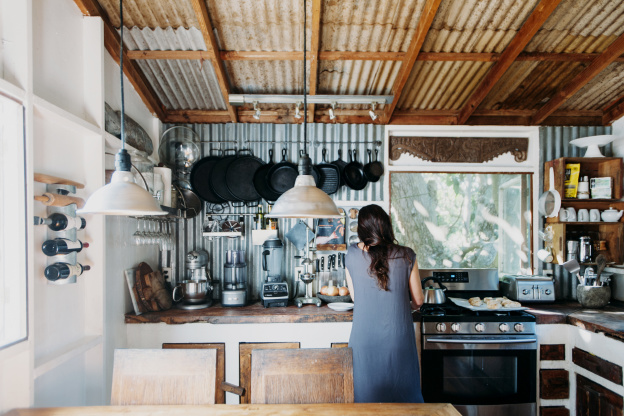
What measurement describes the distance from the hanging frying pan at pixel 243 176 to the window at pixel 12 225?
1991mm

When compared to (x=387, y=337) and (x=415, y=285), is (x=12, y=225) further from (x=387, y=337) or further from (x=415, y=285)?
(x=415, y=285)

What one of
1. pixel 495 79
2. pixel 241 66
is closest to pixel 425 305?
pixel 495 79

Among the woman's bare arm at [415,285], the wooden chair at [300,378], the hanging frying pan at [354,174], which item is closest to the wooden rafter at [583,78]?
the hanging frying pan at [354,174]

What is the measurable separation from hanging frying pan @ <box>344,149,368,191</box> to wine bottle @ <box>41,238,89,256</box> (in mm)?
2316

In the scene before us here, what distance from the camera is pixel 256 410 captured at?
1.68 m

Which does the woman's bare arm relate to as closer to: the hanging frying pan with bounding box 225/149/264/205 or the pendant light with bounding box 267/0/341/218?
the pendant light with bounding box 267/0/341/218

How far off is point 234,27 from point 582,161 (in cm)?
330

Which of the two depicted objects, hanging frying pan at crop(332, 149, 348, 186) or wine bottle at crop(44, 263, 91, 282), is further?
hanging frying pan at crop(332, 149, 348, 186)

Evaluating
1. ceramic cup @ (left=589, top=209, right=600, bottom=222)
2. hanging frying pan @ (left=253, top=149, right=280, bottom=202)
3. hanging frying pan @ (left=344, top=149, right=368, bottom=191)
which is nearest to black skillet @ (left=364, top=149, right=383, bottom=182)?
hanging frying pan @ (left=344, top=149, right=368, bottom=191)

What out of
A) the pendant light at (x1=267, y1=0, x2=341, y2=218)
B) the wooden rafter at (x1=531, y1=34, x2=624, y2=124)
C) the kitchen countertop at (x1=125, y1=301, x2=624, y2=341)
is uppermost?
the wooden rafter at (x1=531, y1=34, x2=624, y2=124)

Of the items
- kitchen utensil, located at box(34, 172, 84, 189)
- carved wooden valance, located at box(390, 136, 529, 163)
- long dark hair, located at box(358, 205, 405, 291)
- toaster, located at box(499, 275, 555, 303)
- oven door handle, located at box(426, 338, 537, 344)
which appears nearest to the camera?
kitchen utensil, located at box(34, 172, 84, 189)

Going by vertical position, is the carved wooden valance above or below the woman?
above

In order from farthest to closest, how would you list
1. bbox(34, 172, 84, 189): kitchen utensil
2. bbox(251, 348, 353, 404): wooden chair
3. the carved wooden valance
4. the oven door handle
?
1. the carved wooden valance
2. the oven door handle
3. bbox(34, 172, 84, 189): kitchen utensil
4. bbox(251, 348, 353, 404): wooden chair

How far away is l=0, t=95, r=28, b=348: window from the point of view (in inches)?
71.8
